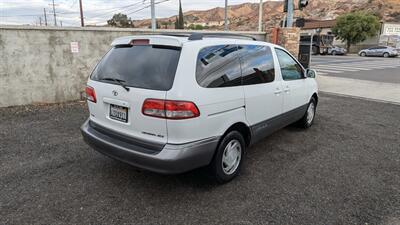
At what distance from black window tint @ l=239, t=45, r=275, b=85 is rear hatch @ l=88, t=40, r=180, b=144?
1.05m

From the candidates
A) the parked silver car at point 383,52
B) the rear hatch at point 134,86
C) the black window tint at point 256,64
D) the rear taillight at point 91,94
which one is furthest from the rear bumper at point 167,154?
the parked silver car at point 383,52

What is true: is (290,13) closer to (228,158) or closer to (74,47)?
(74,47)

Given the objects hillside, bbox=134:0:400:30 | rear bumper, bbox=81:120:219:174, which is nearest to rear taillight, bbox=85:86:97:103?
rear bumper, bbox=81:120:219:174

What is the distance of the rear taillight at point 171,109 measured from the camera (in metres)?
2.58

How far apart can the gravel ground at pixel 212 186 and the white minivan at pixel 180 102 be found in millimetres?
429

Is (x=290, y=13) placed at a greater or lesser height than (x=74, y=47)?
greater

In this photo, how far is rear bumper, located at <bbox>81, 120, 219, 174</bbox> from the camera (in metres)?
2.63

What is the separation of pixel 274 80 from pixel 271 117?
0.54m

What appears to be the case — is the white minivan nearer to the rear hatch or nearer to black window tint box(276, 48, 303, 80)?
the rear hatch

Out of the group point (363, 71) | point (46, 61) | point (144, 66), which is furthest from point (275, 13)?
point (144, 66)

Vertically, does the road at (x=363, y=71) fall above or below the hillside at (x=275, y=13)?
below

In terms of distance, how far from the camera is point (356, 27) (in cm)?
3938

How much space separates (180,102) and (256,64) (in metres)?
1.53

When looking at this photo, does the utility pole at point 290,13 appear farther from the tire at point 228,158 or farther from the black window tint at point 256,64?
the tire at point 228,158
